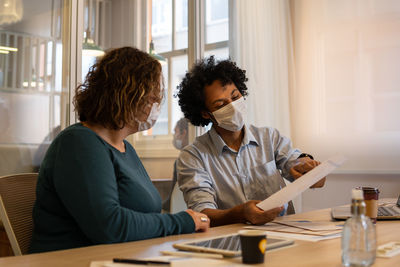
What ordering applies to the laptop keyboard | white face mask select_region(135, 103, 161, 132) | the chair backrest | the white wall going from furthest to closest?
the white wall → the laptop keyboard → white face mask select_region(135, 103, 161, 132) → the chair backrest

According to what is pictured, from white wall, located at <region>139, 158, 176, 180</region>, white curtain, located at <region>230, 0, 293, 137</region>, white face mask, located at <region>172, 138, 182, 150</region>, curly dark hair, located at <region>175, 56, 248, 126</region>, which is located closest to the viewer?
curly dark hair, located at <region>175, 56, 248, 126</region>

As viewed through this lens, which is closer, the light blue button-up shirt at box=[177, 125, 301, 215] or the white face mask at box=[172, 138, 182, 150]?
the light blue button-up shirt at box=[177, 125, 301, 215]

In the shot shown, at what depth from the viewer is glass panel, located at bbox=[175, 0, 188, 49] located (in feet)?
11.3

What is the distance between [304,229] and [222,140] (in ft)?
2.34

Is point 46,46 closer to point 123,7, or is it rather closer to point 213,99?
point 123,7

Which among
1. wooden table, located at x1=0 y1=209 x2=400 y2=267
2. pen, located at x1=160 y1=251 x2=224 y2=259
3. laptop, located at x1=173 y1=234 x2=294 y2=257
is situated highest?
laptop, located at x1=173 y1=234 x2=294 y2=257

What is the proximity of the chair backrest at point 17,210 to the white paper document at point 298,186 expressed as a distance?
2.40 ft

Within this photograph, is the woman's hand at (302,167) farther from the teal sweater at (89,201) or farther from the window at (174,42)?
the window at (174,42)

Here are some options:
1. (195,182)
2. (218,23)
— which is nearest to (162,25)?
(218,23)

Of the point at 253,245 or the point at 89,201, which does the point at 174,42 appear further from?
the point at 253,245

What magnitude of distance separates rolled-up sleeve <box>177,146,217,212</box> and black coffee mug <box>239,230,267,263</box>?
2.78 ft

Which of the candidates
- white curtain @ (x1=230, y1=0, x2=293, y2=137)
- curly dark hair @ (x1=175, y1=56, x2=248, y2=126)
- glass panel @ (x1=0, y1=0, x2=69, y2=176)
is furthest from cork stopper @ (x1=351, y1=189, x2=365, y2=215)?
white curtain @ (x1=230, y1=0, x2=293, y2=137)

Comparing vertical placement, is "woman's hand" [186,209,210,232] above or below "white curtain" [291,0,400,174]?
below

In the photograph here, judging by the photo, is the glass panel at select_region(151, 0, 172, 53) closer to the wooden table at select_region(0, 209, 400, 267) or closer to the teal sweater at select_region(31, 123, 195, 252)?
the teal sweater at select_region(31, 123, 195, 252)
